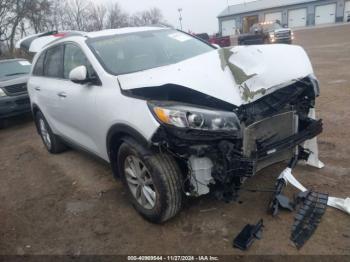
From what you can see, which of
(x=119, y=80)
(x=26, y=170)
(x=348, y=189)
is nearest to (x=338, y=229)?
(x=348, y=189)

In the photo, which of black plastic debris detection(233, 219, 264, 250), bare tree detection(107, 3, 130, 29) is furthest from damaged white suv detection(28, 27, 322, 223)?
bare tree detection(107, 3, 130, 29)

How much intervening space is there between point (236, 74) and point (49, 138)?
3.64 meters

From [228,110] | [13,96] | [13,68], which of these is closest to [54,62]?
[228,110]

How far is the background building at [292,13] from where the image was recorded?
53.4 metres

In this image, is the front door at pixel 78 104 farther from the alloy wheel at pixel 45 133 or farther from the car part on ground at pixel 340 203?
the car part on ground at pixel 340 203

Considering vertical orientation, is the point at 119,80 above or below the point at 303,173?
above

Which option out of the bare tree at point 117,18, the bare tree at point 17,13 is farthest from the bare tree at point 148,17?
the bare tree at point 17,13

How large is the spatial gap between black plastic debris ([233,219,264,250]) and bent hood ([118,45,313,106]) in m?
1.08

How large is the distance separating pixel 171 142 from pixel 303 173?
6.28 feet

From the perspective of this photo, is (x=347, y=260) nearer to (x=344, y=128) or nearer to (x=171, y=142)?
(x=171, y=142)

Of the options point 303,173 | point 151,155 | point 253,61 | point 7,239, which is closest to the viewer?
point 151,155

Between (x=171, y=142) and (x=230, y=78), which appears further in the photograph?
(x=230, y=78)

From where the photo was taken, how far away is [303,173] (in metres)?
3.82

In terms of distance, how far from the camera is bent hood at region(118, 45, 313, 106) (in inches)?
110
